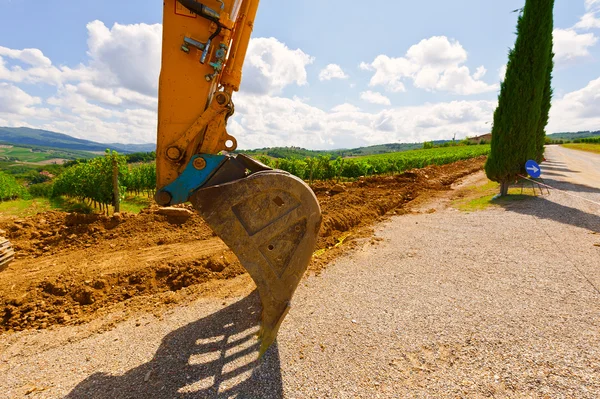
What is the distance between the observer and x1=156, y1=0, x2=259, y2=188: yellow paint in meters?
3.03

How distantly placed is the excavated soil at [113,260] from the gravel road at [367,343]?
1.80 ft

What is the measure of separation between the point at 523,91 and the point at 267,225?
12278mm

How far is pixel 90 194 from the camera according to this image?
12859 mm

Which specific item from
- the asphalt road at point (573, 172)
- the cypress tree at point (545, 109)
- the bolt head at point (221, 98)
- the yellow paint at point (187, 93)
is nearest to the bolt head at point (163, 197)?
the yellow paint at point (187, 93)

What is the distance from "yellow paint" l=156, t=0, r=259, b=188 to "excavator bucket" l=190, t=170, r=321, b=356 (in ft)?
2.04

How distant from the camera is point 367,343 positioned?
3.46 meters

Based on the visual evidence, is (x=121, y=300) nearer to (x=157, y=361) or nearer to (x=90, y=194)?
(x=157, y=361)

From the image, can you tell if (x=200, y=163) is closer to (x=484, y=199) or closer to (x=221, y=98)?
(x=221, y=98)

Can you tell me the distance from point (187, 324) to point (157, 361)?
712 millimetres

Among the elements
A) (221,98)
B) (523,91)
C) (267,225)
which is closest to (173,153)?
(221,98)

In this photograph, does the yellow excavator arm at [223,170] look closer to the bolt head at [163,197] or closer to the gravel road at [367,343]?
the bolt head at [163,197]

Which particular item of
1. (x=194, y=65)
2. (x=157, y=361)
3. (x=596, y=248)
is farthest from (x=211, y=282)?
(x=596, y=248)

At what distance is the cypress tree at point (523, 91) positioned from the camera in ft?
35.1

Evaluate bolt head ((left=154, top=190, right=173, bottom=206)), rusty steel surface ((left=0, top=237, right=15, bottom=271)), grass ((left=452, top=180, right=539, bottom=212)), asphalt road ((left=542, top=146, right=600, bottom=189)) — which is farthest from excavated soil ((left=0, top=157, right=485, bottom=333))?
asphalt road ((left=542, top=146, right=600, bottom=189))
